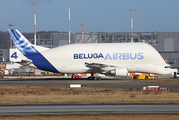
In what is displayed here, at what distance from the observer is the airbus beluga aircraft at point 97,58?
193 feet

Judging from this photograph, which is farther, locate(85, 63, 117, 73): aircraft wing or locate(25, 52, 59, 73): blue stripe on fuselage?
locate(25, 52, 59, 73): blue stripe on fuselage

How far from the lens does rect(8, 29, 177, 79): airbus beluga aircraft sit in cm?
5888

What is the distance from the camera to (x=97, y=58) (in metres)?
59.6

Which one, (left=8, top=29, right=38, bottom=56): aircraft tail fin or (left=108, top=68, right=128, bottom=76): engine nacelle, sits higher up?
(left=8, top=29, right=38, bottom=56): aircraft tail fin

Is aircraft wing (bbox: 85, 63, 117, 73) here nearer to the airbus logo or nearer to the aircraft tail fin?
the airbus logo

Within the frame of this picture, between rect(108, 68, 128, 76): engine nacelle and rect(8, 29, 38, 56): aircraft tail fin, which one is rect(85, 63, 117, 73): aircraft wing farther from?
rect(8, 29, 38, 56): aircraft tail fin

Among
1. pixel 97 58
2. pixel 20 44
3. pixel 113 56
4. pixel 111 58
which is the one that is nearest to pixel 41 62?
pixel 20 44

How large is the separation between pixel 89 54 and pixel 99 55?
205 centimetres

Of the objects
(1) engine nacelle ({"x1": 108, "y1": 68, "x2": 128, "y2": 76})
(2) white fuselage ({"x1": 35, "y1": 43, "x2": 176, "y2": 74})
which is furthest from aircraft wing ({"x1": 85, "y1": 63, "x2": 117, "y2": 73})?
(1) engine nacelle ({"x1": 108, "y1": 68, "x2": 128, "y2": 76})

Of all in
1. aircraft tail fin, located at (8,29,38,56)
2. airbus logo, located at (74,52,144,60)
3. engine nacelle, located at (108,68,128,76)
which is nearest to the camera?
engine nacelle, located at (108,68,128,76)

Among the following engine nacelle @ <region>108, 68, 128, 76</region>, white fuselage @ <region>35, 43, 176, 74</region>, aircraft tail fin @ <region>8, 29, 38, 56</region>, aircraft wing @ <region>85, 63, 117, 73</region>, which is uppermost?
aircraft tail fin @ <region>8, 29, 38, 56</region>

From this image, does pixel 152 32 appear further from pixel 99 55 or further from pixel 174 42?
pixel 99 55

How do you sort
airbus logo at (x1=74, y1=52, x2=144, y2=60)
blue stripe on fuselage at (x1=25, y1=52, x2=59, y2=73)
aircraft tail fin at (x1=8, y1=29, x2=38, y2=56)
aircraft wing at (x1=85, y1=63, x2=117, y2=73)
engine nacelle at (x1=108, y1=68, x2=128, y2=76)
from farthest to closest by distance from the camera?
1. aircraft tail fin at (x1=8, y1=29, x2=38, y2=56)
2. blue stripe on fuselage at (x1=25, y1=52, x2=59, y2=73)
3. airbus logo at (x1=74, y1=52, x2=144, y2=60)
4. aircraft wing at (x1=85, y1=63, x2=117, y2=73)
5. engine nacelle at (x1=108, y1=68, x2=128, y2=76)

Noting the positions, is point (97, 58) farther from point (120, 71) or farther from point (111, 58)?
point (120, 71)
